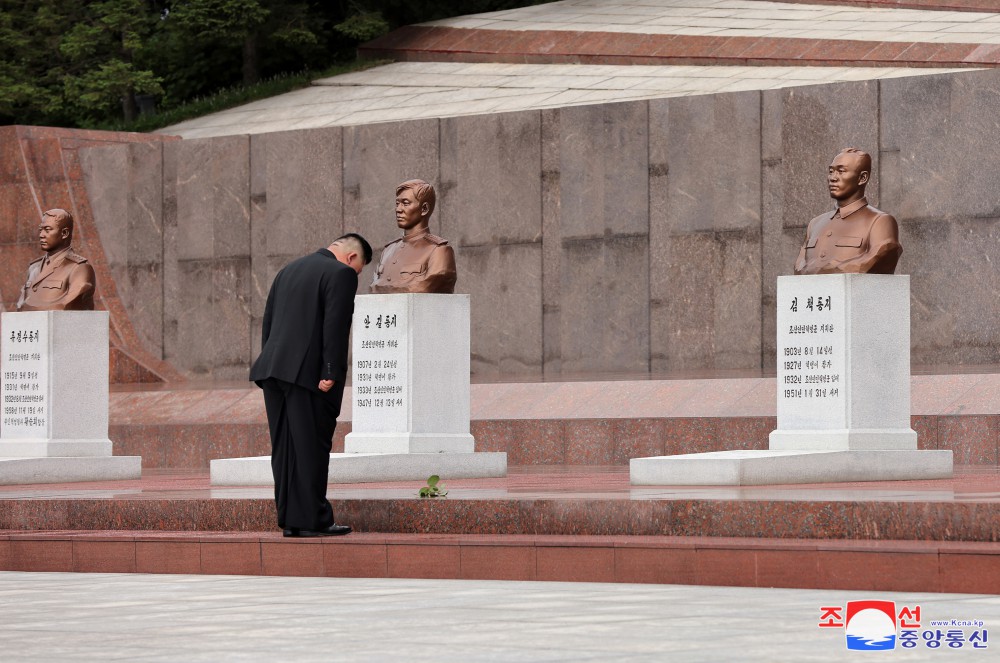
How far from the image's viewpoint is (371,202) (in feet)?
76.7

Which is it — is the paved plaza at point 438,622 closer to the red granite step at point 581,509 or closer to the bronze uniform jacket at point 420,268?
the red granite step at point 581,509

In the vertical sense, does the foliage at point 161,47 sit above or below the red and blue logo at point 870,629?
above

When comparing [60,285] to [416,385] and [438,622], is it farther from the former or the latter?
[438,622]

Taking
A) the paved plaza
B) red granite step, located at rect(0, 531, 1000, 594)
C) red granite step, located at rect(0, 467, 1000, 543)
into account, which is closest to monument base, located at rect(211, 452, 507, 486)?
red granite step, located at rect(0, 467, 1000, 543)

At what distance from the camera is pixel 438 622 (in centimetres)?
723

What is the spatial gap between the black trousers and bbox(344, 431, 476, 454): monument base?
13.7 feet

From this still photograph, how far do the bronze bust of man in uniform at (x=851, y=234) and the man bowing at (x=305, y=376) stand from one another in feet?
14.2

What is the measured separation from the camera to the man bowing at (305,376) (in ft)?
32.5

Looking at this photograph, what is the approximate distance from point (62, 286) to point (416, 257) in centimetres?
340

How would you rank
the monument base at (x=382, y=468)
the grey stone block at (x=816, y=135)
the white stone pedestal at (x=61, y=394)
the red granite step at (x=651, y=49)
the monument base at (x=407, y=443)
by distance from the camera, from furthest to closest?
the red granite step at (x=651, y=49) < the grey stone block at (x=816, y=135) < the white stone pedestal at (x=61, y=394) < the monument base at (x=407, y=443) < the monument base at (x=382, y=468)

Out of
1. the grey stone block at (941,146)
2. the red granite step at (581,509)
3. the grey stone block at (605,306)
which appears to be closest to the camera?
the red granite step at (581,509)

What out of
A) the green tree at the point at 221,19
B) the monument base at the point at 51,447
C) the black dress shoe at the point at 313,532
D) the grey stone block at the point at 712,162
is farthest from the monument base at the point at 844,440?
the green tree at the point at 221,19

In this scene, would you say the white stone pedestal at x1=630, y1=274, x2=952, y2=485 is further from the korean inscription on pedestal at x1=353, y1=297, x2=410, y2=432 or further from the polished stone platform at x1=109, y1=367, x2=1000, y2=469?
the korean inscription on pedestal at x1=353, y1=297, x2=410, y2=432

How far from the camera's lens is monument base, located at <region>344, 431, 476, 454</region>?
1429cm
